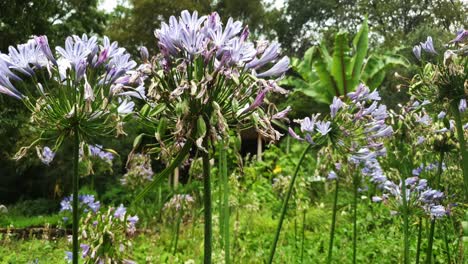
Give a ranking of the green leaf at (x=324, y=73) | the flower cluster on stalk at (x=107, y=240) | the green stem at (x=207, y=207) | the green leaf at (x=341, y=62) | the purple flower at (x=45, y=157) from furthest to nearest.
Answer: the green leaf at (x=324, y=73) < the green leaf at (x=341, y=62) < the flower cluster on stalk at (x=107, y=240) < the purple flower at (x=45, y=157) < the green stem at (x=207, y=207)

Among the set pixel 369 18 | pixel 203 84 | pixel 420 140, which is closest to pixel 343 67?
pixel 420 140

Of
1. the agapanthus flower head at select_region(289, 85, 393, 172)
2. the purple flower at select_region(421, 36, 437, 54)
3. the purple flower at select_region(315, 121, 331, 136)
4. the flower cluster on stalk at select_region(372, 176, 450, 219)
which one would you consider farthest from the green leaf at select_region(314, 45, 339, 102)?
the purple flower at select_region(315, 121, 331, 136)

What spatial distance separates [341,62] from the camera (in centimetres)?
1105

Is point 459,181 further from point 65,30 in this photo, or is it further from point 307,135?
point 65,30

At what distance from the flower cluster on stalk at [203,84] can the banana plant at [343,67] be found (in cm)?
942

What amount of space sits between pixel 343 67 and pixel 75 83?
998 centimetres

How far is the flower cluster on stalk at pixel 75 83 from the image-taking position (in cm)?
164

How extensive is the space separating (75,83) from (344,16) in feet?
105

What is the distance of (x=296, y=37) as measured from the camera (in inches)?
1300

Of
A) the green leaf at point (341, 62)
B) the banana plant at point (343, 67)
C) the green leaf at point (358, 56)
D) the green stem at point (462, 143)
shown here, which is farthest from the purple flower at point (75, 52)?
the green leaf at point (358, 56)

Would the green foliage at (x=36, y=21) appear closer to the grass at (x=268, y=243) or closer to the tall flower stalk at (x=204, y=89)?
the grass at (x=268, y=243)

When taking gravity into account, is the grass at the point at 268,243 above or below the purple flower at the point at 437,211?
below

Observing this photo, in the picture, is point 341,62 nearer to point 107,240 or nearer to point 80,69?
point 107,240

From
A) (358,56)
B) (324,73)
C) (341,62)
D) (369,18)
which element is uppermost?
(369,18)
